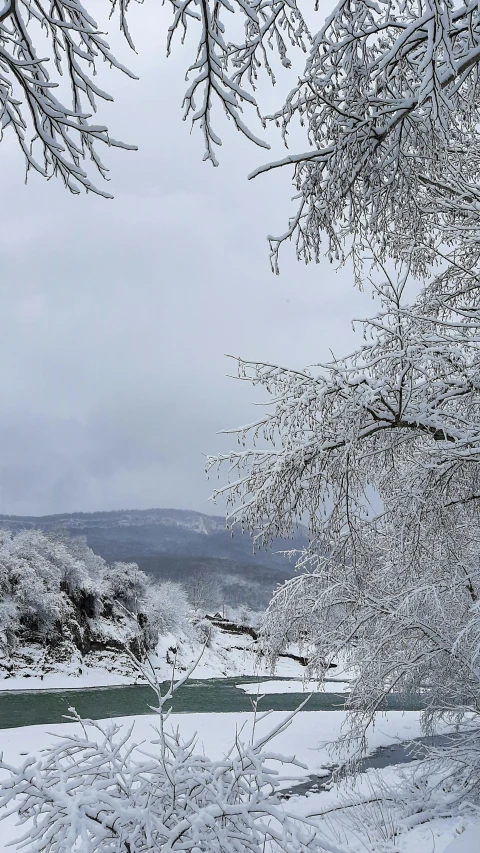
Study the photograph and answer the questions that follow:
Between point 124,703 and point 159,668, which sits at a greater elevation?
point 159,668

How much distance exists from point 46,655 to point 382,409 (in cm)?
3026

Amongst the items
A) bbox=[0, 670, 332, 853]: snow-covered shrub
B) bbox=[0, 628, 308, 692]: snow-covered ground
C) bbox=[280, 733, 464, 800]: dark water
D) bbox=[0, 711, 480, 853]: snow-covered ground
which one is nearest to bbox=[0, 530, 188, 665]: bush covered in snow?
bbox=[0, 628, 308, 692]: snow-covered ground

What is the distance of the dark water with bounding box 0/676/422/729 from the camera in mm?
17141

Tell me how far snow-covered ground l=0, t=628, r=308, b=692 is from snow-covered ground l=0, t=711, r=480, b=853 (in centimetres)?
322

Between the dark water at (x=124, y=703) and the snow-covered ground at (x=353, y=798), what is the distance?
159cm

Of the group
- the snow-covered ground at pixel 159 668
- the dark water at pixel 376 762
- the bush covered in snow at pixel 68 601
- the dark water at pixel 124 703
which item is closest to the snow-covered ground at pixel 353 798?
the dark water at pixel 376 762

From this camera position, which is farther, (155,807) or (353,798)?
(353,798)

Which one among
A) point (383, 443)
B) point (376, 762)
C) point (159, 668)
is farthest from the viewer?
point (159, 668)

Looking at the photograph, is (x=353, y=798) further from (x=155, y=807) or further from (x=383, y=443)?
(x=155, y=807)

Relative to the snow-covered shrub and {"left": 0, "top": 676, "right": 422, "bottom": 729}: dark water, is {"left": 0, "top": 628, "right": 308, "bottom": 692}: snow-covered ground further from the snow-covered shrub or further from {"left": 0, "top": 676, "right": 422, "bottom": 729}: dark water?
the snow-covered shrub

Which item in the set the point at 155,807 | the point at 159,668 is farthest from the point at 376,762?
the point at 155,807

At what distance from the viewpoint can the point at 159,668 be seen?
17.4 m

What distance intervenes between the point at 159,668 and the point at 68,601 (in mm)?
18515

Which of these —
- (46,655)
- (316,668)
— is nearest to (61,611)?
(46,655)
